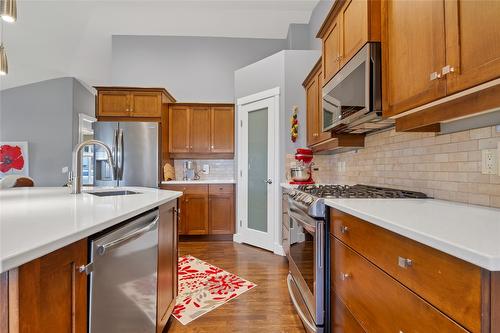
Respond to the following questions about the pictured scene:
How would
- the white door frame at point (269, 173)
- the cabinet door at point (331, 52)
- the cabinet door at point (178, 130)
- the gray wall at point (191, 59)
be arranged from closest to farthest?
1. the cabinet door at point (331, 52)
2. the white door frame at point (269, 173)
3. the cabinet door at point (178, 130)
4. the gray wall at point (191, 59)

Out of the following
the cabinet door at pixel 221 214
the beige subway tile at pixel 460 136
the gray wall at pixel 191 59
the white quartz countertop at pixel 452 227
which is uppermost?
the gray wall at pixel 191 59

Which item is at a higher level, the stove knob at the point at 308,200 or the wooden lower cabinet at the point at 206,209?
the stove knob at the point at 308,200

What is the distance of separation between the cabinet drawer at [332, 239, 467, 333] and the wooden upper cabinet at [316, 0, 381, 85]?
120cm

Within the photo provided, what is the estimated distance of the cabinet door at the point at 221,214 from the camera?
411cm

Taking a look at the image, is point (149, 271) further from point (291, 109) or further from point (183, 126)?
point (183, 126)

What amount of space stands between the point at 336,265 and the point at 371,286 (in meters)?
0.41

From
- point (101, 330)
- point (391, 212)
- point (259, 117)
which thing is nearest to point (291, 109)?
point (259, 117)

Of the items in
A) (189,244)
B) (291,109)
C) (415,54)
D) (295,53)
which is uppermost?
(295,53)

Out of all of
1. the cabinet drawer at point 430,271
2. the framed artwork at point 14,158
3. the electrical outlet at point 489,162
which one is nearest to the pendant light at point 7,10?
the cabinet drawer at point 430,271

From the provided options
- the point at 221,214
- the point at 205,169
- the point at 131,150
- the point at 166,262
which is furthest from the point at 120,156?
the point at 166,262

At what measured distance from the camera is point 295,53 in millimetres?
3531

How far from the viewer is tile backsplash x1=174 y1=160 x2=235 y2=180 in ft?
15.5

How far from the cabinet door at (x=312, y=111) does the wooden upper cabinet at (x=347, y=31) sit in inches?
21.6

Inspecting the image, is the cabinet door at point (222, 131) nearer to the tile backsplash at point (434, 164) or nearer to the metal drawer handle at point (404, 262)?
the tile backsplash at point (434, 164)
